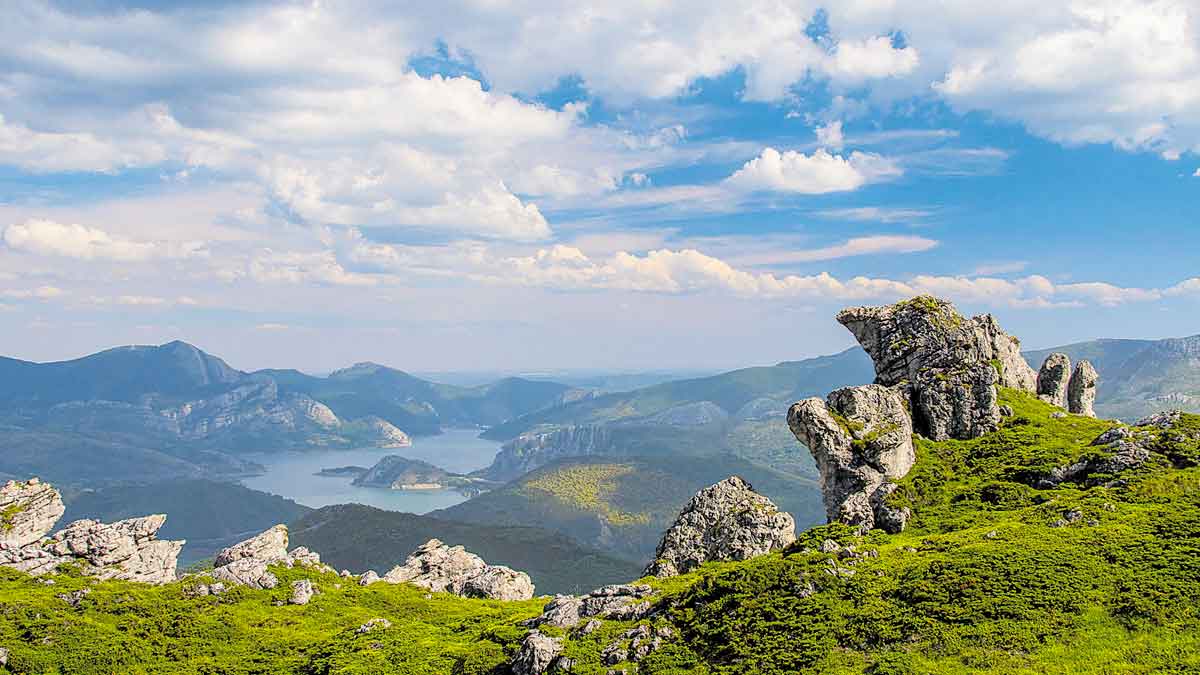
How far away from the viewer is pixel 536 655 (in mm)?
39125

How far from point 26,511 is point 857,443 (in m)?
94.2

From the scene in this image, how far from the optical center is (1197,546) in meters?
34.5

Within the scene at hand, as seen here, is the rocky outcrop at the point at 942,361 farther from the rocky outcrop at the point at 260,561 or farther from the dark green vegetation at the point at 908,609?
the rocky outcrop at the point at 260,561

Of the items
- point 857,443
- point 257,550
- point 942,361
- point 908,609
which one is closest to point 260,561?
point 257,550

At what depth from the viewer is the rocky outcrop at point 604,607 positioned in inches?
1684

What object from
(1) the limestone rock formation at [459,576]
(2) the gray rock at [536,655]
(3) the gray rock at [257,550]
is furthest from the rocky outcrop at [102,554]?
(2) the gray rock at [536,655]

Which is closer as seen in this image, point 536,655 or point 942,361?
point 536,655

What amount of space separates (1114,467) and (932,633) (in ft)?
81.2

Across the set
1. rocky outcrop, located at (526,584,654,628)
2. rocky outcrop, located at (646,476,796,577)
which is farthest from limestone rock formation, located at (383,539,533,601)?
rocky outcrop, located at (526,584,654,628)

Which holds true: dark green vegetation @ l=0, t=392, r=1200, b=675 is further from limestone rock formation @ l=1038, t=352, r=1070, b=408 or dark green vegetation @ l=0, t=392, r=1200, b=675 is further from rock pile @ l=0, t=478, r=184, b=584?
limestone rock formation @ l=1038, t=352, r=1070, b=408

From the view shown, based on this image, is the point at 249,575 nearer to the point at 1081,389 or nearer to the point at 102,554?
the point at 102,554

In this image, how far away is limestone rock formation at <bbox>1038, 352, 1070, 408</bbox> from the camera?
78500 mm

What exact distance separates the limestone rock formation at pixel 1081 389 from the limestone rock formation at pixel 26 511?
117m

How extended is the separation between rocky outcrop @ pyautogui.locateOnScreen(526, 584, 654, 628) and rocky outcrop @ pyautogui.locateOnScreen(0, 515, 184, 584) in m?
52.9
